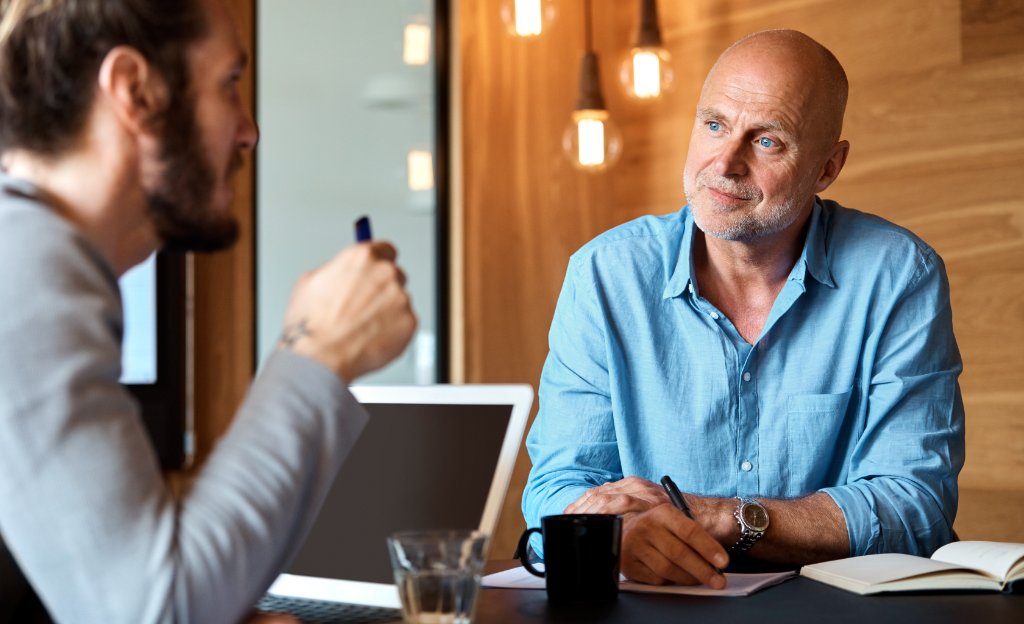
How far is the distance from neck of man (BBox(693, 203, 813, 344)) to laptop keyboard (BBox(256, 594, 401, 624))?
0.94 meters

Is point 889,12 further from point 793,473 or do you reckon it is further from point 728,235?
point 793,473

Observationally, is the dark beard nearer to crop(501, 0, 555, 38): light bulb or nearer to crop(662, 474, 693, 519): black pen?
crop(662, 474, 693, 519): black pen

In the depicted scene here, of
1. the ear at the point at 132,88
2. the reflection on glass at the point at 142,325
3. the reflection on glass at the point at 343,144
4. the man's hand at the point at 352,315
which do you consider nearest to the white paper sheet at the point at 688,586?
the man's hand at the point at 352,315

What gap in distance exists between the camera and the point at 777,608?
105 centimetres

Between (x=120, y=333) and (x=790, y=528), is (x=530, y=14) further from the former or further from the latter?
(x=120, y=333)

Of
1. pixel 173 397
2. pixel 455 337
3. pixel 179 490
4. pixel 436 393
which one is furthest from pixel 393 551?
pixel 455 337

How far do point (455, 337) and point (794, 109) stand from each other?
210 centimetres

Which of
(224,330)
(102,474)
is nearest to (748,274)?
(102,474)

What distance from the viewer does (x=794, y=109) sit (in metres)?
1.88

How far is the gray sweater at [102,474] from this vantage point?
2.38 feet

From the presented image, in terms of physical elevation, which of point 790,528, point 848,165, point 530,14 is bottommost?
point 790,528

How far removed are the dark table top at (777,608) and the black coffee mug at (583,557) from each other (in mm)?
22

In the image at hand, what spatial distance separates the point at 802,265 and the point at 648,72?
168cm

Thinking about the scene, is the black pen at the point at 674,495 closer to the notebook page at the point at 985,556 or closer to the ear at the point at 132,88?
the notebook page at the point at 985,556
